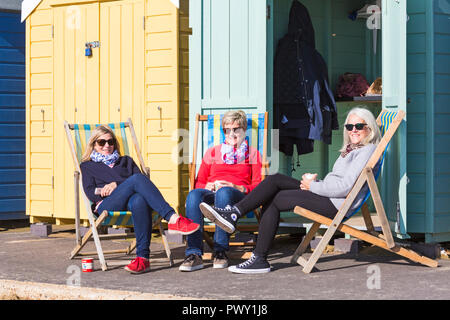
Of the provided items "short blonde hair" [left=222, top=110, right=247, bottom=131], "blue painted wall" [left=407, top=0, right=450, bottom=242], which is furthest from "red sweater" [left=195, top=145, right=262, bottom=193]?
"blue painted wall" [left=407, top=0, right=450, bottom=242]

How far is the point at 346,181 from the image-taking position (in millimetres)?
4379

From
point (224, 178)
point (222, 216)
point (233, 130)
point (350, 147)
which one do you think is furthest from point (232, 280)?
point (233, 130)

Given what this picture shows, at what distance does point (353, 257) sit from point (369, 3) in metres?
3.09

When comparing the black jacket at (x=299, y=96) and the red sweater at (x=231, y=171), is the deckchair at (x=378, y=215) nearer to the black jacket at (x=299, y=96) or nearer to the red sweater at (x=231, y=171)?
the red sweater at (x=231, y=171)

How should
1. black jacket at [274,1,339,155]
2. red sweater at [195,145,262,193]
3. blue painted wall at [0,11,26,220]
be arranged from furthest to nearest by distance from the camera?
1. blue painted wall at [0,11,26,220]
2. black jacket at [274,1,339,155]
3. red sweater at [195,145,262,193]

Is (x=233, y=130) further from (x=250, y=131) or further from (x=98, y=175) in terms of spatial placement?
(x=98, y=175)

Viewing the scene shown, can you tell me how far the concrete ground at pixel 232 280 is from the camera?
3.74 m

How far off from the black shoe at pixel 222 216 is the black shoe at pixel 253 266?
0.72 feet

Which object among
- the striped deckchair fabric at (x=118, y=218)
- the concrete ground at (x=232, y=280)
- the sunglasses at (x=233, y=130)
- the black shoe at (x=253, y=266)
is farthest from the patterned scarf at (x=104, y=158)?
the black shoe at (x=253, y=266)

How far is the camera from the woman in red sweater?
4.61 m

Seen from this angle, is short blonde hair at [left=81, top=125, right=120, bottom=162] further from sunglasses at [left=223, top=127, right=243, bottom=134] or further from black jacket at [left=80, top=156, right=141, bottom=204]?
sunglasses at [left=223, top=127, right=243, bottom=134]

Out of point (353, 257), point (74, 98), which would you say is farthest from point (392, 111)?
point (74, 98)
